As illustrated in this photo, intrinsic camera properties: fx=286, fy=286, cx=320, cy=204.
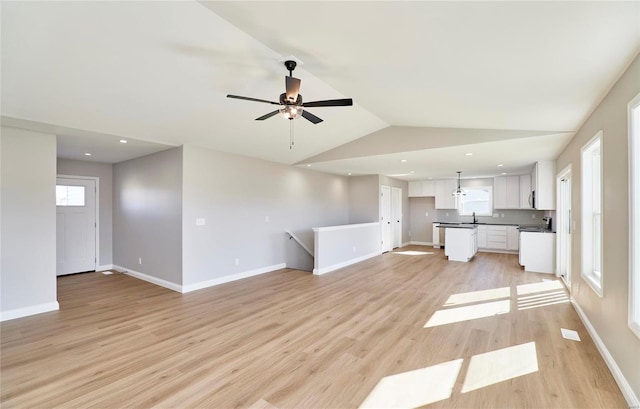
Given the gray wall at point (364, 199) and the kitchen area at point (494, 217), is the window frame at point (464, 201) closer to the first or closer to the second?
the kitchen area at point (494, 217)

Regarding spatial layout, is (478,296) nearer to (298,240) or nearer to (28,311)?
(298,240)

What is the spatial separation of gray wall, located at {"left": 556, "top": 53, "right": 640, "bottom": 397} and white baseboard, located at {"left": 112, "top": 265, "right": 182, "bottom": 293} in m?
5.36

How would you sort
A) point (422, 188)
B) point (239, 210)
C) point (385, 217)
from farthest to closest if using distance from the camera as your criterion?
point (422, 188) → point (385, 217) → point (239, 210)

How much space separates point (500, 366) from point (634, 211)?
1580 millimetres

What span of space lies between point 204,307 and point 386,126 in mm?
4349

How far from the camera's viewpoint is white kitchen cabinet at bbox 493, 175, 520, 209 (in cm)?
830

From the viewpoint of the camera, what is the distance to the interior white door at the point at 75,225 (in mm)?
5910

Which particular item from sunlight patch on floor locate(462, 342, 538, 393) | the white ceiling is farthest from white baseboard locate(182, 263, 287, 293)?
sunlight patch on floor locate(462, 342, 538, 393)

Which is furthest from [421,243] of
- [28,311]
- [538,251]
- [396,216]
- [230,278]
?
[28,311]

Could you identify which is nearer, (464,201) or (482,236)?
(482,236)

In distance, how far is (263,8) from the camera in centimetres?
209

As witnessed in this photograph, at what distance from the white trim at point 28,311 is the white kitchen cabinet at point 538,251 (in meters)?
8.39

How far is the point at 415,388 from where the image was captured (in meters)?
2.20

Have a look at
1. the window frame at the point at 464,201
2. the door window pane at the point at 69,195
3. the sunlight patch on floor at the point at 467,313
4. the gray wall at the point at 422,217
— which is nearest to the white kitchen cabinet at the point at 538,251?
the sunlight patch on floor at the point at 467,313
